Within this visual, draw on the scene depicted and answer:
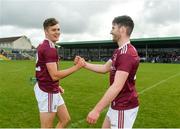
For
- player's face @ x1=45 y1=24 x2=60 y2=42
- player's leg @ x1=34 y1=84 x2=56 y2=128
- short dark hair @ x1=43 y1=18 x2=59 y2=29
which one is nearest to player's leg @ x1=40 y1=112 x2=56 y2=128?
player's leg @ x1=34 y1=84 x2=56 y2=128

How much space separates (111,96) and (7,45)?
5565 inches

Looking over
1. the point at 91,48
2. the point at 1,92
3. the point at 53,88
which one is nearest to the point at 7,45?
the point at 91,48

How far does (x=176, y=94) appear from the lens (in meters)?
17.6

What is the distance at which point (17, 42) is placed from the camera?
465 ft

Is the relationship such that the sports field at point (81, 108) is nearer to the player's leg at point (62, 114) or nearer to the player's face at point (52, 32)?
the player's leg at point (62, 114)

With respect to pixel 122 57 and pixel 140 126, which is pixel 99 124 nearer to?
pixel 140 126

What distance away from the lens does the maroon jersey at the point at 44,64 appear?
21.1 ft

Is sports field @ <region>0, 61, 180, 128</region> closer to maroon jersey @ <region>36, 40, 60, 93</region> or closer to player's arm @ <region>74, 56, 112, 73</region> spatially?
maroon jersey @ <region>36, 40, 60, 93</region>

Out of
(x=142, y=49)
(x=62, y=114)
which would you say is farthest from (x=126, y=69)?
(x=142, y=49)

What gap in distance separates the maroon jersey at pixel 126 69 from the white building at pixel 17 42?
446ft

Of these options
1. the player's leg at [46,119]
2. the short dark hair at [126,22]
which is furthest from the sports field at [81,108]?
the short dark hair at [126,22]

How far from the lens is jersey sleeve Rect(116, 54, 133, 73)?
16.6 ft

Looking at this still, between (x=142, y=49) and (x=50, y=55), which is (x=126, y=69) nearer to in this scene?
(x=50, y=55)

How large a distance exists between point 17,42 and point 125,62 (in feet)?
457
